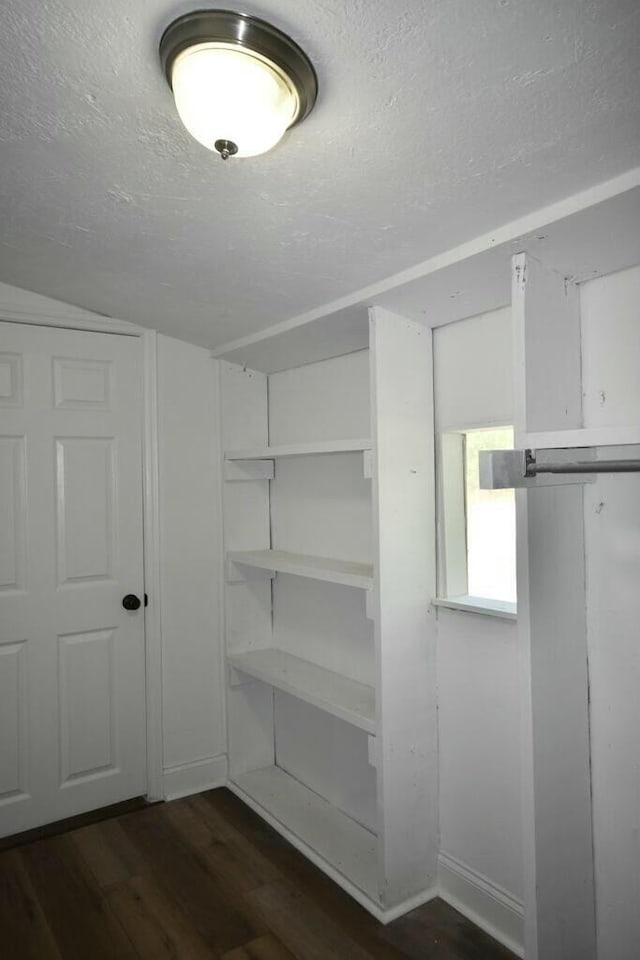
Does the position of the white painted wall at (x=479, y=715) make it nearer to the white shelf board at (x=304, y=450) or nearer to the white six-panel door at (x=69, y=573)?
the white shelf board at (x=304, y=450)

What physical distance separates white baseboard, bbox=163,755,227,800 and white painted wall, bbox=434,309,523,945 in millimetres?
1190

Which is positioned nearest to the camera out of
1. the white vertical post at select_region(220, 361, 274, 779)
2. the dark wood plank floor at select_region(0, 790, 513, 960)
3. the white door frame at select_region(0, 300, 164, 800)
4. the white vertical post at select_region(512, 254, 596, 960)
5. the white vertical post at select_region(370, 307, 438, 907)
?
the white vertical post at select_region(512, 254, 596, 960)

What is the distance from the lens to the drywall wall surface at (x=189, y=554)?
9.26ft

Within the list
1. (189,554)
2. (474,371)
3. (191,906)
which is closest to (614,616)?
(474,371)

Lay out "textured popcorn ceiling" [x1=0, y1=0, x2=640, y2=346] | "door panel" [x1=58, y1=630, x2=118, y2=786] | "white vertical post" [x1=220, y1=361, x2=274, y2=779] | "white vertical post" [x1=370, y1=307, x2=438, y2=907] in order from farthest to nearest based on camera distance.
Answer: "white vertical post" [x1=220, y1=361, x2=274, y2=779], "door panel" [x1=58, y1=630, x2=118, y2=786], "white vertical post" [x1=370, y1=307, x2=438, y2=907], "textured popcorn ceiling" [x1=0, y1=0, x2=640, y2=346]

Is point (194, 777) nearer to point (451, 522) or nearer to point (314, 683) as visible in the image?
point (314, 683)

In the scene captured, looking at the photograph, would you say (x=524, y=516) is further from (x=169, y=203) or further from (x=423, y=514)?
(x=169, y=203)

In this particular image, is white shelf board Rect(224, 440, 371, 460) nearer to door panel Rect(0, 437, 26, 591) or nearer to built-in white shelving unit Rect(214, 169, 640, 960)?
built-in white shelving unit Rect(214, 169, 640, 960)

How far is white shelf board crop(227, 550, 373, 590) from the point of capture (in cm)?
216

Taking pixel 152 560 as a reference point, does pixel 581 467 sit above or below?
above

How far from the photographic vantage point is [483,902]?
2.00 meters

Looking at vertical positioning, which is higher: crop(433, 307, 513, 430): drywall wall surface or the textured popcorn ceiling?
the textured popcorn ceiling

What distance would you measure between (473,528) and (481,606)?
34 centimetres

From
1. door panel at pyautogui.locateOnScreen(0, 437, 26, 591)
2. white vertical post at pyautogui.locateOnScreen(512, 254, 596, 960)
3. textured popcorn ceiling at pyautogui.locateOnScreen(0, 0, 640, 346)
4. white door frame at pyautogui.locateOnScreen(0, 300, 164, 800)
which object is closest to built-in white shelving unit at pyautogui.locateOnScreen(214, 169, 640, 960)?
white vertical post at pyautogui.locateOnScreen(512, 254, 596, 960)
